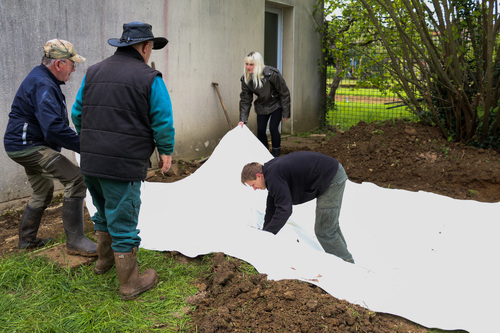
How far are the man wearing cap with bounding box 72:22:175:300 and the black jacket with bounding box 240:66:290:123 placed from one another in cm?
374

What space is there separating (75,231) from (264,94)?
3781mm

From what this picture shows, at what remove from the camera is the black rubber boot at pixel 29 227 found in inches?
153

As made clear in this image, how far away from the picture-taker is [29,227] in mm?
3916

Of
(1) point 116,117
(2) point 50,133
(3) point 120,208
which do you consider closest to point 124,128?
(1) point 116,117

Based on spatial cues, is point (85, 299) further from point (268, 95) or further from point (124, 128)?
point (268, 95)

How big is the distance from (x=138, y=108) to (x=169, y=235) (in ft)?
4.81

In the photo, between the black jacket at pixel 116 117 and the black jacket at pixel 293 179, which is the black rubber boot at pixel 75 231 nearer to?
the black jacket at pixel 116 117

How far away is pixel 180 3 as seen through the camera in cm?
679

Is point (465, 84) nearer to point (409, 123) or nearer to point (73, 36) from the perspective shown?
point (409, 123)

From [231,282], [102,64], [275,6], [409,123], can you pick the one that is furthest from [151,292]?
[275,6]

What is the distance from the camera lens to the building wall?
4859 millimetres

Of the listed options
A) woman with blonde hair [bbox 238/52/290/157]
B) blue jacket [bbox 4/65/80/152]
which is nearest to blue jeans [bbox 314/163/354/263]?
blue jacket [bbox 4/65/80/152]

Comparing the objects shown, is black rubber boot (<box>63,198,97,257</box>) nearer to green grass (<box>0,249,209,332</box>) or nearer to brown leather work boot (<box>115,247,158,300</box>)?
green grass (<box>0,249,209,332</box>)

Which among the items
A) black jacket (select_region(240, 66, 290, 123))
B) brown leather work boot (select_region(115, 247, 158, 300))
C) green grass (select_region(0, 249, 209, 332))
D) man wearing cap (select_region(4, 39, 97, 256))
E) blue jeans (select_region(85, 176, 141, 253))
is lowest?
green grass (select_region(0, 249, 209, 332))
